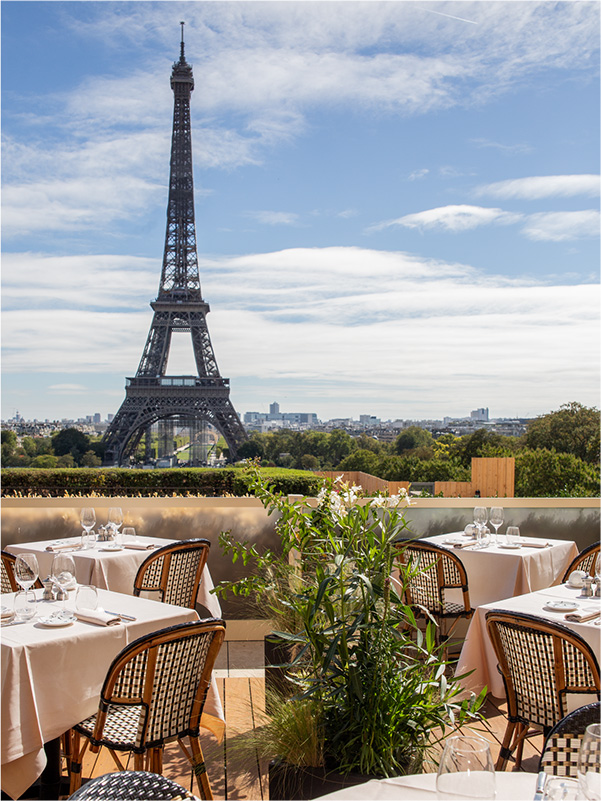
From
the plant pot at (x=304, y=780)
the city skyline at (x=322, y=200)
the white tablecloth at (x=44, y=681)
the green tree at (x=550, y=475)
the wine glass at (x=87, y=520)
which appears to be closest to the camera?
the plant pot at (x=304, y=780)

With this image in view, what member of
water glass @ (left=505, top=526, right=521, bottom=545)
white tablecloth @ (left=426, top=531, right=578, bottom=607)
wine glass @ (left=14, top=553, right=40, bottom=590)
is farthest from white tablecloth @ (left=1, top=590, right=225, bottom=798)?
water glass @ (left=505, top=526, right=521, bottom=545)

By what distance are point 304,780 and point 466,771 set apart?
3.04 ft

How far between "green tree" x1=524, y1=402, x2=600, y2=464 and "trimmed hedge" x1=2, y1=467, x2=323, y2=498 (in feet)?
44.9

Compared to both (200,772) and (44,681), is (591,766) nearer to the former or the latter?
(200,772)

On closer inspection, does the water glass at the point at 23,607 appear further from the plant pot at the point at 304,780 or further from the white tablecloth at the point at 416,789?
the white tablecloth at the point at 416,789

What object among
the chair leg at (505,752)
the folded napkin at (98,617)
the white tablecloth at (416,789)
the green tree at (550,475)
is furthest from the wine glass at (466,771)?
the green tree at (550,475)

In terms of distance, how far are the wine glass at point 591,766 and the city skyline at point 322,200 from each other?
17.3ft

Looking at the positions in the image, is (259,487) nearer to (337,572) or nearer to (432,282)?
(337,572)

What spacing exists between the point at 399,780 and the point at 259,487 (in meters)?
1.07

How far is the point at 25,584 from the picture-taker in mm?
3004

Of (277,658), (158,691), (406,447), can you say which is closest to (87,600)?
(158,691)

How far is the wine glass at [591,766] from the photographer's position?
101 cm

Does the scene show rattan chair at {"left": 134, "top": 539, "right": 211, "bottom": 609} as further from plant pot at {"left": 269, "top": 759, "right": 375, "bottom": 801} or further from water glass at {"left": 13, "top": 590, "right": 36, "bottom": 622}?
plant pot at {"left": 269, "top": 759, "right": 375, "bottom": 801}

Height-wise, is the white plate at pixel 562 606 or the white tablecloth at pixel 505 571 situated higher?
the white plate at pixel 562 606
